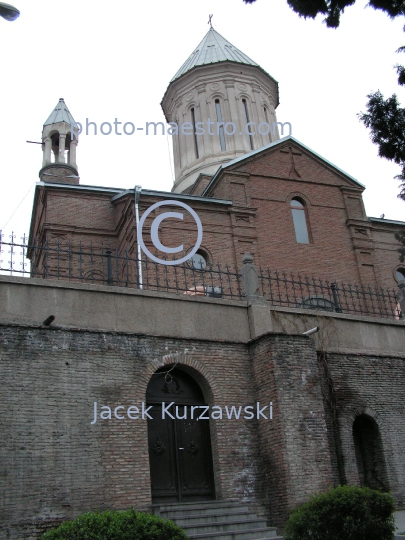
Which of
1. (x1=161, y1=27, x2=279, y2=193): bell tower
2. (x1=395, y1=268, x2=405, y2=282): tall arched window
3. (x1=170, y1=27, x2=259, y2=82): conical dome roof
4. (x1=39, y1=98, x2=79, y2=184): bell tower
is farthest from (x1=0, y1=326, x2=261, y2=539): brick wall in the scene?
(x1=170, y1=27, x2=259, y2=82): conical dome roof

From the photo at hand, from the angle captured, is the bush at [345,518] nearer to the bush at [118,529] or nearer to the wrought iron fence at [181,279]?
the bush at [118,529]

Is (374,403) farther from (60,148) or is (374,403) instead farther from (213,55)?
(213,55)

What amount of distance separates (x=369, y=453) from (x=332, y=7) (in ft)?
29.2

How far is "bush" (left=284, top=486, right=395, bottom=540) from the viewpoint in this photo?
8.52 meters

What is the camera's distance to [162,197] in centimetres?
2008

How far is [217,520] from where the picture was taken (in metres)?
10.7

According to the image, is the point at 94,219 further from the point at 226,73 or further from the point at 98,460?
the point at 98,460

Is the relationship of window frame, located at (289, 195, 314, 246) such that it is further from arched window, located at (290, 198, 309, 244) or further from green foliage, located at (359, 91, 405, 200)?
green foliage, located at (359, 91, 405, 200)

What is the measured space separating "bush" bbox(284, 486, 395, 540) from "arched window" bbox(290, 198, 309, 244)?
12.7 m

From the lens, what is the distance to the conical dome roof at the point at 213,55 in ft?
90.3

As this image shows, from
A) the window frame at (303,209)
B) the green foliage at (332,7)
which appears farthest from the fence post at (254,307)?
the window frame at (303,209)

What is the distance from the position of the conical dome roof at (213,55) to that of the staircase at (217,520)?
2032 centimetres

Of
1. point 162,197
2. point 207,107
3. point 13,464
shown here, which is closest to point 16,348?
point 13,464

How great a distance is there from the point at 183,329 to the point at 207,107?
16208mm
